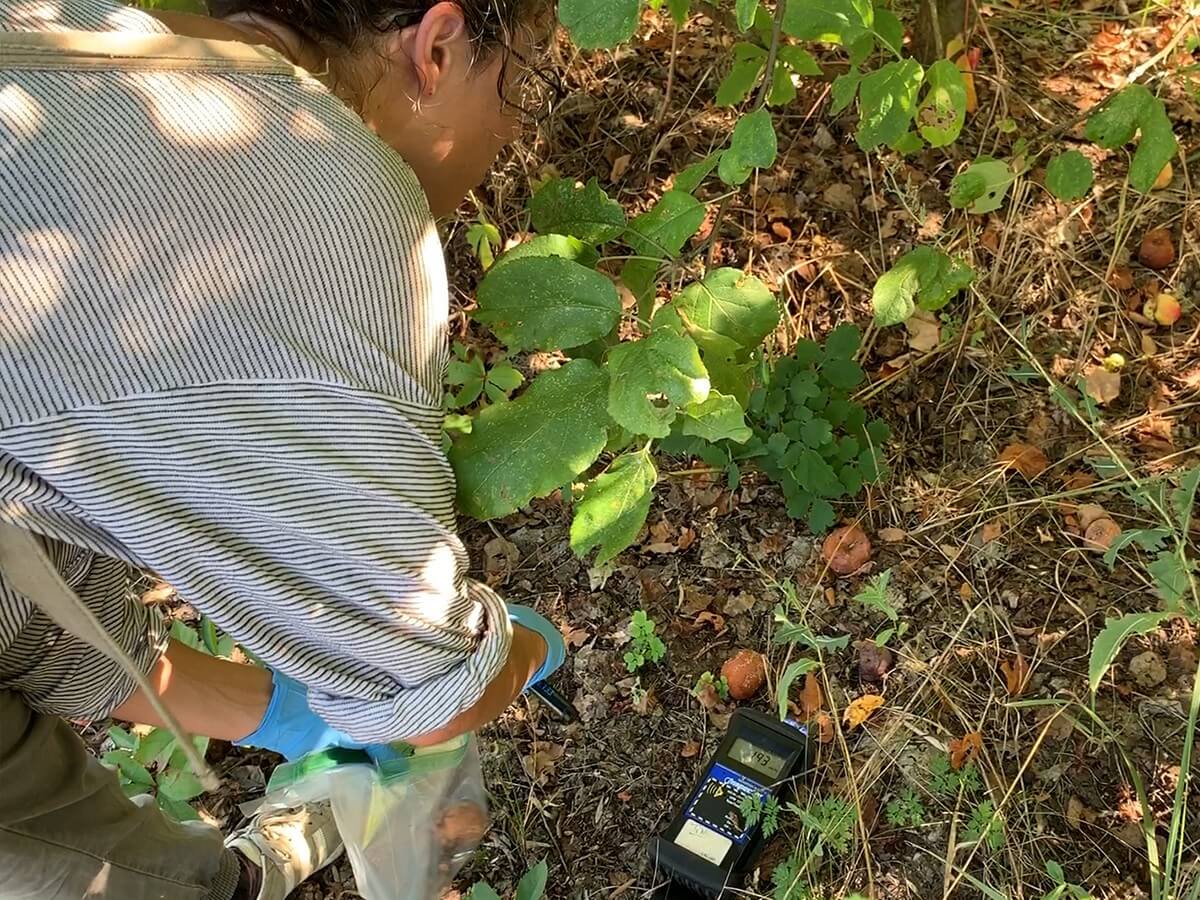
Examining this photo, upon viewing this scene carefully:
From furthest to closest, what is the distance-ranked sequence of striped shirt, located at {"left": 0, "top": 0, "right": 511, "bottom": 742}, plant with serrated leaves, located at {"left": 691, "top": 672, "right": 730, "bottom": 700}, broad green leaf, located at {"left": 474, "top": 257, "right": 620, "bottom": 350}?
1. plant with serrated leaves, located at {"left": 691, "top": 672, "right": 730, "bottom": 700}
2. broad green leaf, located at {"left": 474, "top": 257, "right": 620, "bottom": 350}
3. striped shirt, located at {"left": 0, "top": 0, "right": 511, "bottom": 742}

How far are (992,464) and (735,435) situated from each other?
3.11 ft

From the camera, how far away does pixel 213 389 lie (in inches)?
38.6

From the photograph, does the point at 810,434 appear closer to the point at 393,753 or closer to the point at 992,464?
the point at 992,464

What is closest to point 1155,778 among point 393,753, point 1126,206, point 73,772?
point 1126,206

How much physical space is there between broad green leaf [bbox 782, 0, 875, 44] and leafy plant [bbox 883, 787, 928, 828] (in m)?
1.27

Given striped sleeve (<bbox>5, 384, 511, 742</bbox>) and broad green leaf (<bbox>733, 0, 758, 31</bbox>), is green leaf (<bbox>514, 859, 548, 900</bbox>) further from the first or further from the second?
broad green leaf (<bbox>733, 0, 758, 31</bbox>)

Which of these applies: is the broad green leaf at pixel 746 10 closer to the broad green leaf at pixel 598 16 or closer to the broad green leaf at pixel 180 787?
the broad green leaf at pixel 598 16

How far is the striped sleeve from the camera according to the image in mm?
982

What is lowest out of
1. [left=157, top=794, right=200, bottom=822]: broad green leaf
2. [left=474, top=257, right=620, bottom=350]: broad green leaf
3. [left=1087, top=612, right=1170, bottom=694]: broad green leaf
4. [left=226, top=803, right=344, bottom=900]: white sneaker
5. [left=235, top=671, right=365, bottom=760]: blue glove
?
[left=157, top=794, right=200, bottom=822]: broad green leaf

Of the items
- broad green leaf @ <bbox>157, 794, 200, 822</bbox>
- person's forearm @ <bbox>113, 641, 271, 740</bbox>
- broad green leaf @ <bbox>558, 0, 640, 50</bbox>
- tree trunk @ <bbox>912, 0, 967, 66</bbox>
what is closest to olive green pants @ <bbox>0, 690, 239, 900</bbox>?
person's forearm @ <bbox>113, 641, 271, 740</bbox>

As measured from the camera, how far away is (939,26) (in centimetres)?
210

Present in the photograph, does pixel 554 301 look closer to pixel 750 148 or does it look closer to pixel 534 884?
pixel 750 148

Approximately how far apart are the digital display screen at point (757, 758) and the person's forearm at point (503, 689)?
405mm

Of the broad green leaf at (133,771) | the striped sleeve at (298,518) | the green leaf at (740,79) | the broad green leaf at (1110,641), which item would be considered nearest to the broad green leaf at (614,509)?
the striped sleeve at (298,518)
